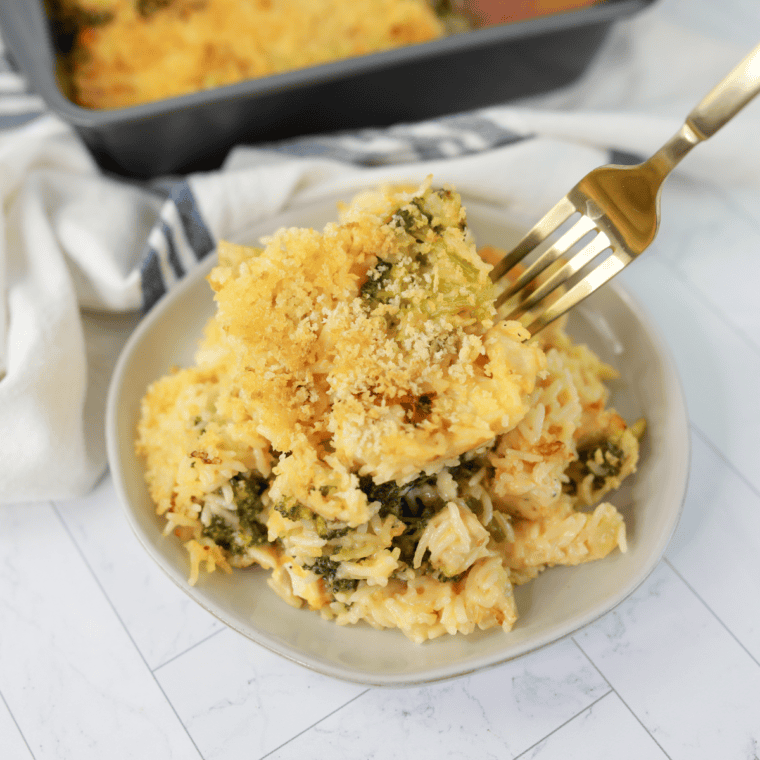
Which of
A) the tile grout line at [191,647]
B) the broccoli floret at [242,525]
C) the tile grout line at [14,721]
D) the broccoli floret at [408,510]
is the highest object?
the broccoli floret at [408,510]

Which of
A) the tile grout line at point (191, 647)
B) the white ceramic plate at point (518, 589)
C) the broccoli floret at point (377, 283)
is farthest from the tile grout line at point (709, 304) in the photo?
the tile grout line at point (191, 647)

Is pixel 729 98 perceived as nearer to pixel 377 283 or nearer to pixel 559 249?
pixel 559 249

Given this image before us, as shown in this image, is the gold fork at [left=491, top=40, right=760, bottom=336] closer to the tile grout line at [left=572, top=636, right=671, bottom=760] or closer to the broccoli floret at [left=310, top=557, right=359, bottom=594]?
the broccoli floret at [left=310, top=557, right=359, bottom=594]

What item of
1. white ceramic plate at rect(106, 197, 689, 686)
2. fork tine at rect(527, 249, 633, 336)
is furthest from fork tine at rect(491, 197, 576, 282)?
white ceramic plate at rect(106, 197, 689, 686)

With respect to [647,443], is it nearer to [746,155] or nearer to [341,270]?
[341,270]

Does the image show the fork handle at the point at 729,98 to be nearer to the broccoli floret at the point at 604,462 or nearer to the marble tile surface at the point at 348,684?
the broccoli floret at the point at 604,462

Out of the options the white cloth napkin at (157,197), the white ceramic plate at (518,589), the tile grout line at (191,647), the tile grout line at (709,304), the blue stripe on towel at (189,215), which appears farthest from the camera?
the tile grout line at (709,304)
